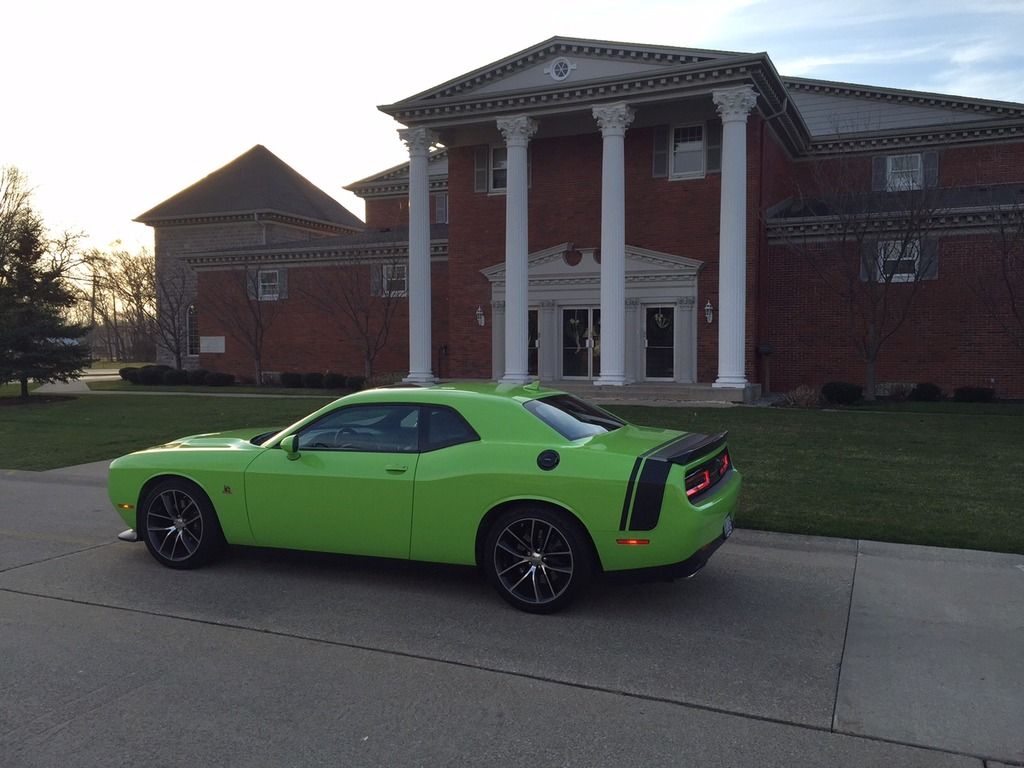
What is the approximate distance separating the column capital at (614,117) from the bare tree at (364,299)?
29.2ft

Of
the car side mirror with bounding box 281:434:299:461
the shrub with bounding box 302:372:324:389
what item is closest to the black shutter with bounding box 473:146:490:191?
the shrub with bounding box 302:372:324:389

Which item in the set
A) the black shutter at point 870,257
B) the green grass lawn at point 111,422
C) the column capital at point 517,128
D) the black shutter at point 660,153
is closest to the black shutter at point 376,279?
the green grass lawn at point 111,422

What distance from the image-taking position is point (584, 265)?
24.6 meters

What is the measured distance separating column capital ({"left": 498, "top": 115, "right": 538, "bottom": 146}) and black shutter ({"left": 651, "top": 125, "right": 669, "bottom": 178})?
3539mm

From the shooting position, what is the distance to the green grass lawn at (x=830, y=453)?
26.0 ft

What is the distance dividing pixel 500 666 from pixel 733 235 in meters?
18.1

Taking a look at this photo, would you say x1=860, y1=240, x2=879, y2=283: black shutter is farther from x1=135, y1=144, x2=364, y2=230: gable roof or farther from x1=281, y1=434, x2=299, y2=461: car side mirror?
x1=135, y1=144, x2=364, y2=230: gable roof

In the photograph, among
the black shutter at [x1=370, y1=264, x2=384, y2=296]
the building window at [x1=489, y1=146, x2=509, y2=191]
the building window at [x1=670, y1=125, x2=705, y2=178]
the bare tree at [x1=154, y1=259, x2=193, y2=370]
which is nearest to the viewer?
the building window at [x1=670, y1=125, x2=705, y2=178]

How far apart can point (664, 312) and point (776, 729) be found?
2069 cm

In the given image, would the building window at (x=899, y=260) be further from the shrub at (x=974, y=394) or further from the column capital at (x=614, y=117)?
the column capital at (x=614, y=117)

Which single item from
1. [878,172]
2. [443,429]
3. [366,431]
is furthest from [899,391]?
[366,431]

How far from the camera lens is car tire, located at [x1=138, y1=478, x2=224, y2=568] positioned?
21.0ft

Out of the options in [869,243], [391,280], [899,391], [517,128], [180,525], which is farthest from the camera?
[391,280]

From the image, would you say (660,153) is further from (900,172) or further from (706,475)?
(706,475)
